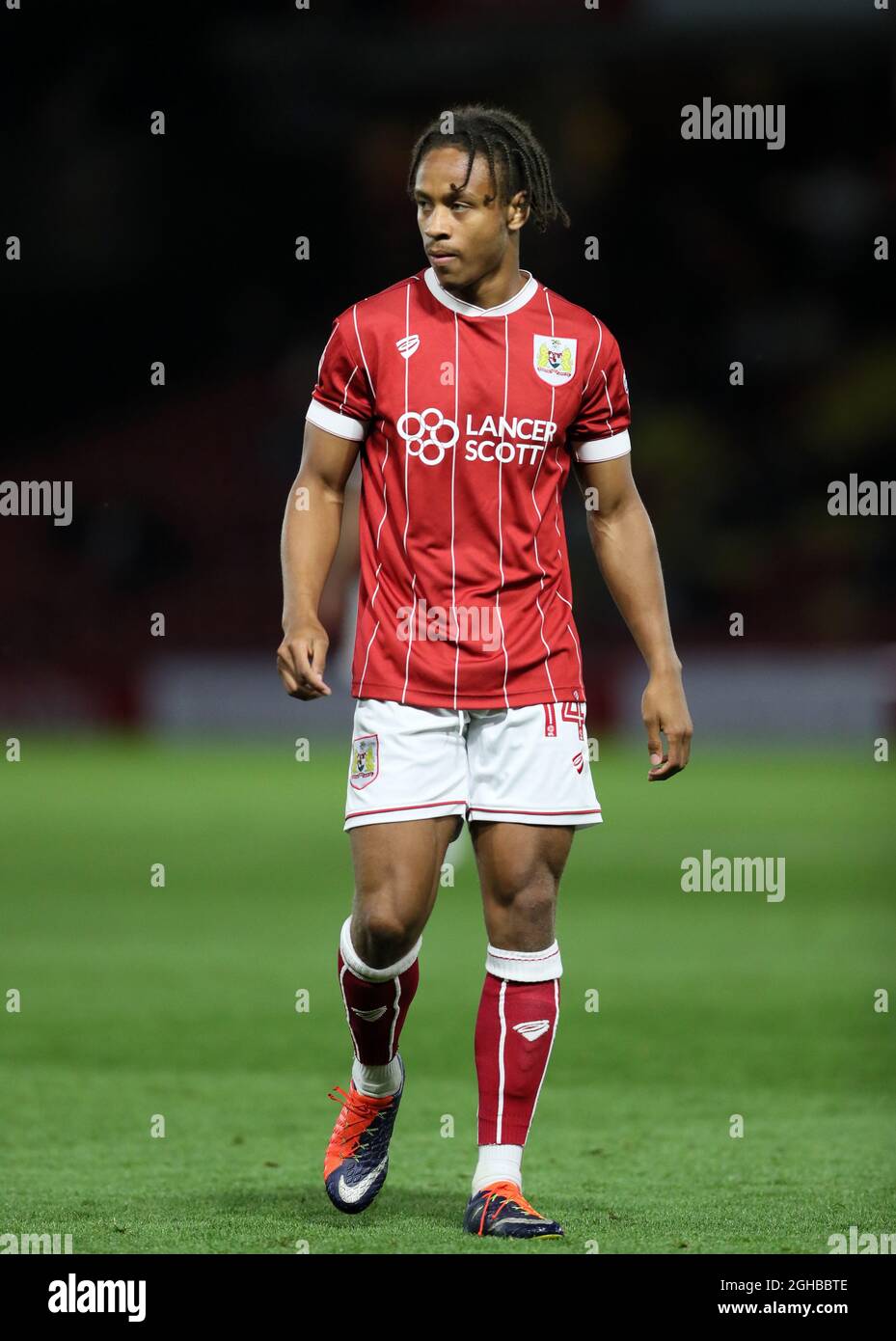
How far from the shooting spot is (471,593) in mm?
4020

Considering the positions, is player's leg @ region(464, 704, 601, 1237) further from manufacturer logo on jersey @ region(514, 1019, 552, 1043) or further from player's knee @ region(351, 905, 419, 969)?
player's knee @ region(351, 905, 419, 969)

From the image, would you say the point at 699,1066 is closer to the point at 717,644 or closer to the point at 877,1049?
the point at 877,1049

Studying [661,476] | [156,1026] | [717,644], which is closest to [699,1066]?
[156,1026]

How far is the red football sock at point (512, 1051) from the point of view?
Result: 4082 mm

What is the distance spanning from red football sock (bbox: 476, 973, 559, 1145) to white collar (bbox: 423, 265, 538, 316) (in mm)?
1314

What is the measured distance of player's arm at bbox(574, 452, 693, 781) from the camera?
13.7 feet

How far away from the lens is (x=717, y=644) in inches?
961

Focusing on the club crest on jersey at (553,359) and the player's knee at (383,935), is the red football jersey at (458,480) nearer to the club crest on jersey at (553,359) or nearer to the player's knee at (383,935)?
the club crest on jersey at (553,359)

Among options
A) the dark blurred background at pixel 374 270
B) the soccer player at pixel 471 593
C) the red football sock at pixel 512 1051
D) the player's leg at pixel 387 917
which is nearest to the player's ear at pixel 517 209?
the soccer player at pixel 471 593

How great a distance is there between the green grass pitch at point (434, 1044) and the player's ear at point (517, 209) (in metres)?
1.96

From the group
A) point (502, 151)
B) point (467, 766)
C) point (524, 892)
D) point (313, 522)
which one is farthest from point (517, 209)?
point (524, 892)

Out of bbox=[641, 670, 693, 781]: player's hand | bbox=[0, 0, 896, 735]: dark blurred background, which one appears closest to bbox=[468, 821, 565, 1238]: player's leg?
bbox=[641, 670, 693, 781]: player's hand

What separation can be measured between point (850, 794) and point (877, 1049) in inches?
366

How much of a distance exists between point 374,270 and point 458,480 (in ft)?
81.9
